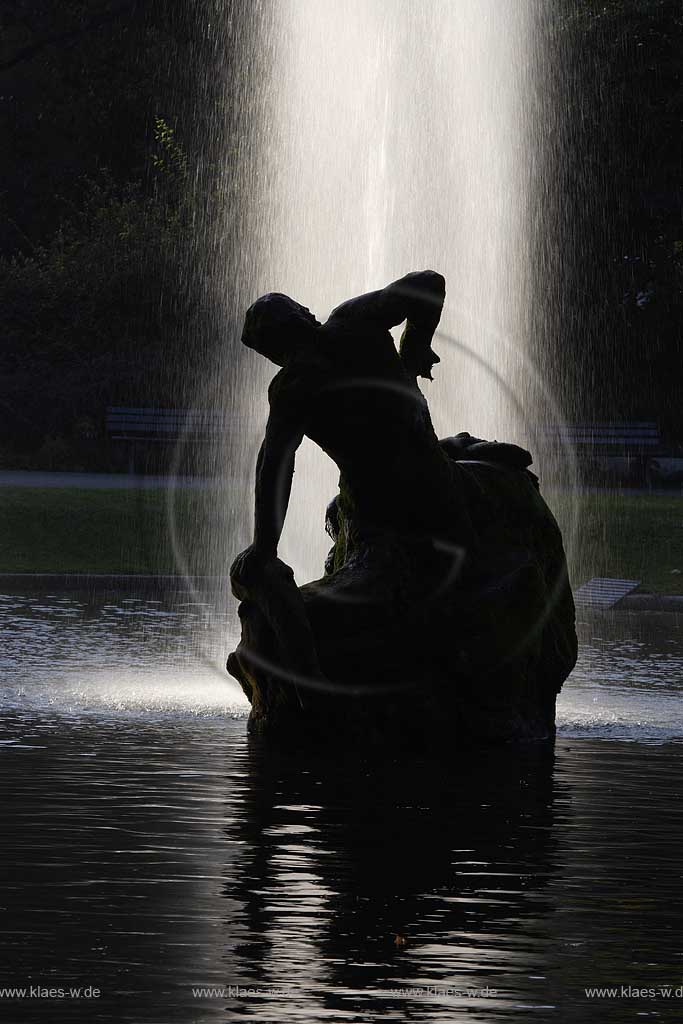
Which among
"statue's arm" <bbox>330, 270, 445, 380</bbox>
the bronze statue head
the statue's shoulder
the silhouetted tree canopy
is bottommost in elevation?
the statue's shoulder

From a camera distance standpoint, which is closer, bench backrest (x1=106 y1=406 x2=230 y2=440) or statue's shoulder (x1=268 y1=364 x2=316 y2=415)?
statue's shoulder (x1=268 y1=364 x2=316 y2=415)

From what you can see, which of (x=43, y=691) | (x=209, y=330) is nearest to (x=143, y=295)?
(x=209, y=330)

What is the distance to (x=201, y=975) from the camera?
4945mm

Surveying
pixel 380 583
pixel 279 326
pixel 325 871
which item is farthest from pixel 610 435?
pixel 325 871

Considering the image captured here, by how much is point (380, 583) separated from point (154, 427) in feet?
62.3

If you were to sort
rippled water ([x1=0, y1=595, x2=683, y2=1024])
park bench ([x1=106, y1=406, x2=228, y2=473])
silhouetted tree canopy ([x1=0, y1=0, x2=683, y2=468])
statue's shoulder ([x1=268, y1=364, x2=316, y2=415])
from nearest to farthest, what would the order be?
rippled water ([x1=0, y1=595, x2=683, y2=1024]) < statue's shoulder ([x1=268, y1=364, x2=316, y2=415]) < park bench ([x1=106, y1=406, x2=228, y2=473]) < silhouetted tree canopy ([x1=0, y1=0, x2=683, y2=468])

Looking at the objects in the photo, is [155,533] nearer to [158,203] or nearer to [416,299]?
[416,299]

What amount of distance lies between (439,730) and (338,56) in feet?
35.7

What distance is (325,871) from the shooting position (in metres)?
6.22

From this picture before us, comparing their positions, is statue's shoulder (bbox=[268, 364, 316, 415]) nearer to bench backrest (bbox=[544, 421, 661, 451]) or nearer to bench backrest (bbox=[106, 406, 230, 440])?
bench backrest (bbox=[544, 421, 661, 451])

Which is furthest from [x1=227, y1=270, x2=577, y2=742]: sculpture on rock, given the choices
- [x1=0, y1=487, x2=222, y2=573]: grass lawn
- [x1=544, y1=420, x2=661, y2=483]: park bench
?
[x1=544, y1=420, x2=661, y2=483]: park bench

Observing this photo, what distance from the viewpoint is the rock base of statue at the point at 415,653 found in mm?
8914

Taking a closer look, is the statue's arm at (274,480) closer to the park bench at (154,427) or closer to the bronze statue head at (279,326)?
the bronze statue head at (279,326)

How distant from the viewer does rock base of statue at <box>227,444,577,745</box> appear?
29.2 feet
